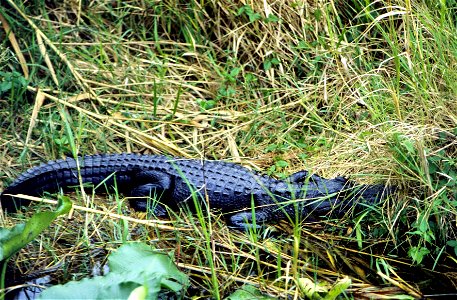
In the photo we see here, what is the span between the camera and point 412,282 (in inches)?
152

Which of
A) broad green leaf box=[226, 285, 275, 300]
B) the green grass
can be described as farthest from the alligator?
broad green leaf box=[226, 285, 275, 300]

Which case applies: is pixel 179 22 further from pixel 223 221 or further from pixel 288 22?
pixel 223 221

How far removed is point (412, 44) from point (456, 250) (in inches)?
51.6

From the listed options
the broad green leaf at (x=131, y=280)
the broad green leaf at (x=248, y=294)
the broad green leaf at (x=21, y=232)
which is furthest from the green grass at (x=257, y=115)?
the broad green leaf at (x=21, y=232)

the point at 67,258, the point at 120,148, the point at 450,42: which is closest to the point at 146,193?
the point at 120,148

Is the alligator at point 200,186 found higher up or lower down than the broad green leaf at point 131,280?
lower down

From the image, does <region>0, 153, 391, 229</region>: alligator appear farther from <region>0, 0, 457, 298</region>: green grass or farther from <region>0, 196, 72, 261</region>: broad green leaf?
<region>0, 196, 72, 261</region>: broad green leaf

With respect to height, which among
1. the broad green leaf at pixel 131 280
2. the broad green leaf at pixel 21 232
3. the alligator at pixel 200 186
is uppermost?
the broad green leaf at pixel 21 232

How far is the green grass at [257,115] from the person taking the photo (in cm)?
391

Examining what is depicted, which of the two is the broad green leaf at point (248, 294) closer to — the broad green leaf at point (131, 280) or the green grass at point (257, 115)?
the green grass at point (257, 115)

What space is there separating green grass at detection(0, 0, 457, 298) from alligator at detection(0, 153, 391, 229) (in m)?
0.10

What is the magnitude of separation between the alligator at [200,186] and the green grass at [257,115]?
10 cm

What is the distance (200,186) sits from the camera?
14.9 ft

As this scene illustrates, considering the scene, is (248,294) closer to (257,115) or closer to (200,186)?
(200,186)
